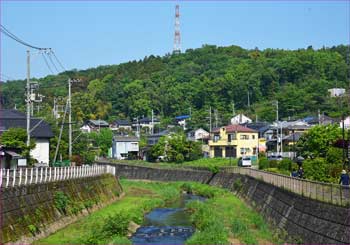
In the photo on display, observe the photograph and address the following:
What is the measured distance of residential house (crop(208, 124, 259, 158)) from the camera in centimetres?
7850

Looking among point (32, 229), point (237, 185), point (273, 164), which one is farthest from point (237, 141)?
point (32, 229)

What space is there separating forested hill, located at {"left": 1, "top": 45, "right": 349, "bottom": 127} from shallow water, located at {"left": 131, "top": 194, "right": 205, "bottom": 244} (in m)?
54.0

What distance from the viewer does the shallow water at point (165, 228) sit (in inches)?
1102

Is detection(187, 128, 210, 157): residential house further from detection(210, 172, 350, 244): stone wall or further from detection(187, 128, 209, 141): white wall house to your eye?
detection(210, 172, 350, 244): stone wall

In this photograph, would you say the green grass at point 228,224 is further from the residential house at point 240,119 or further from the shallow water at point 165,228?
the residential house at point 240,119

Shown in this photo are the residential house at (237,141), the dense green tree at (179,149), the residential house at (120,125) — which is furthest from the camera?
the residential house at (120,125)

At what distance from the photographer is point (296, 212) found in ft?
84.7

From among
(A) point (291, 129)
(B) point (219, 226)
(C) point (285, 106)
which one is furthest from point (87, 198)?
(C) point (285, 106)

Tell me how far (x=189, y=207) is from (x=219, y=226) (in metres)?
13.4

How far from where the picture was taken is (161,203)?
46.3 m

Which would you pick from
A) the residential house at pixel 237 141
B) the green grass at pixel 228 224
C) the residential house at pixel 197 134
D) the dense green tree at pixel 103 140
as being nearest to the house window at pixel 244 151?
the residential house at pixel 237 141

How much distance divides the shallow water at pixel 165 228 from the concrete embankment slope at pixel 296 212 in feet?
15.7

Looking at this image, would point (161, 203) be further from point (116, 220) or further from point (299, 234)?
point (299, 234)

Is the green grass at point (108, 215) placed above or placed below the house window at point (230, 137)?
below
